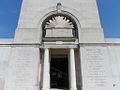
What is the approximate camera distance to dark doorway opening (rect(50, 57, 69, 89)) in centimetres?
1813

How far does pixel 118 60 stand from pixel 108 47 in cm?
185

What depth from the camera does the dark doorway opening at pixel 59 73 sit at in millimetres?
18133

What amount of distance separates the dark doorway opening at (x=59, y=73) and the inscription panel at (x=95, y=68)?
13.8ft

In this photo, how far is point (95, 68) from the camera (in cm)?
1475

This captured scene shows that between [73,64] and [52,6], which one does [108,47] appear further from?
[52,6]

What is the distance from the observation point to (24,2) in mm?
19203

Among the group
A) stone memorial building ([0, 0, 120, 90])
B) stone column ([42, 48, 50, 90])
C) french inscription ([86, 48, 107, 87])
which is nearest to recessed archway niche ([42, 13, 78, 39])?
stone memorial building ([0, 0, 120, 90])

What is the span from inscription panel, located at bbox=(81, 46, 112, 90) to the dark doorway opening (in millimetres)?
4200

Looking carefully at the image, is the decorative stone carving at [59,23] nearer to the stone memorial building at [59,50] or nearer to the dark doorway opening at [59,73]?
the stone memorial building at [59,50]

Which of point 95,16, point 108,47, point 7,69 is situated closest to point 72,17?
point 95,16

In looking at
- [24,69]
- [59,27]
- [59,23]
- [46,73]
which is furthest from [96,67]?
[24,69]

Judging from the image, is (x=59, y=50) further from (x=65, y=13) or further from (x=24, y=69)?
(x=65, y=13)

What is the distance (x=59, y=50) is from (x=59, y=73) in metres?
3.80

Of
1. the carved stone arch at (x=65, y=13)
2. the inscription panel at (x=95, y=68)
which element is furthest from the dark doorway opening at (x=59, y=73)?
the carved stone arch at (x=65, y=13)
